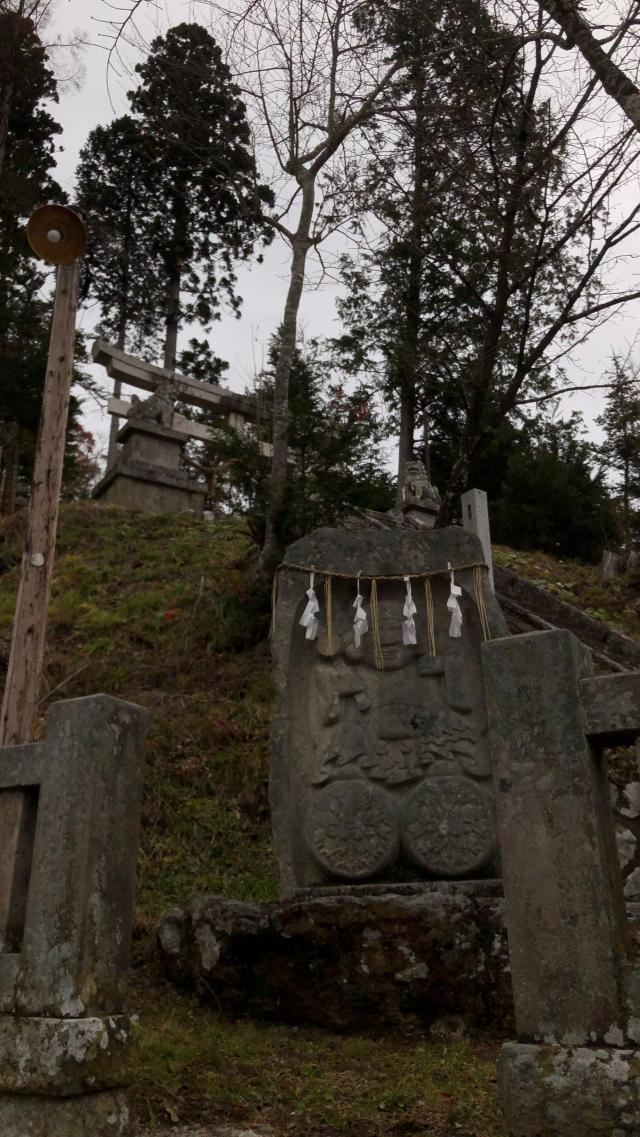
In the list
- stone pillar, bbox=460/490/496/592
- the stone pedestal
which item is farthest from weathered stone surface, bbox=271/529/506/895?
the stone pedestal

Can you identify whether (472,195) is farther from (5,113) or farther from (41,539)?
(5,113)

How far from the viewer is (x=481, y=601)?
20.3 ft

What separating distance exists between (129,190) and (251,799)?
1574cm

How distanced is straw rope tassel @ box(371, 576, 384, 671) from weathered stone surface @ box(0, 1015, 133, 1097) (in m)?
3.38

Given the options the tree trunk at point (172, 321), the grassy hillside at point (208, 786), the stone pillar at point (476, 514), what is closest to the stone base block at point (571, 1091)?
the grassy hillside at point (208, 786)

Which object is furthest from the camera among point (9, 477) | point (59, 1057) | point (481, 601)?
point (9, 477)

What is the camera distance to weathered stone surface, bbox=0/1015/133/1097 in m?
3.12

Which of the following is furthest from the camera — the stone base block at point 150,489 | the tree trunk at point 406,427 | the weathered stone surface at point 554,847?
the tree trunk at point 406,427

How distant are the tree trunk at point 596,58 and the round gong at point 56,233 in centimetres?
401

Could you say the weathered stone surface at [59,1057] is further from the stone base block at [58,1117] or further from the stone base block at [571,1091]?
the stone base block at [571,1091]

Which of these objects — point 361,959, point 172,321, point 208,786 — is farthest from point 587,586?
point 172,321

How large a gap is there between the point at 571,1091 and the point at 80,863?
1.80 meters

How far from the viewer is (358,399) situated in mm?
13969

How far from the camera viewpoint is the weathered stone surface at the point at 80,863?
10.7 feet
